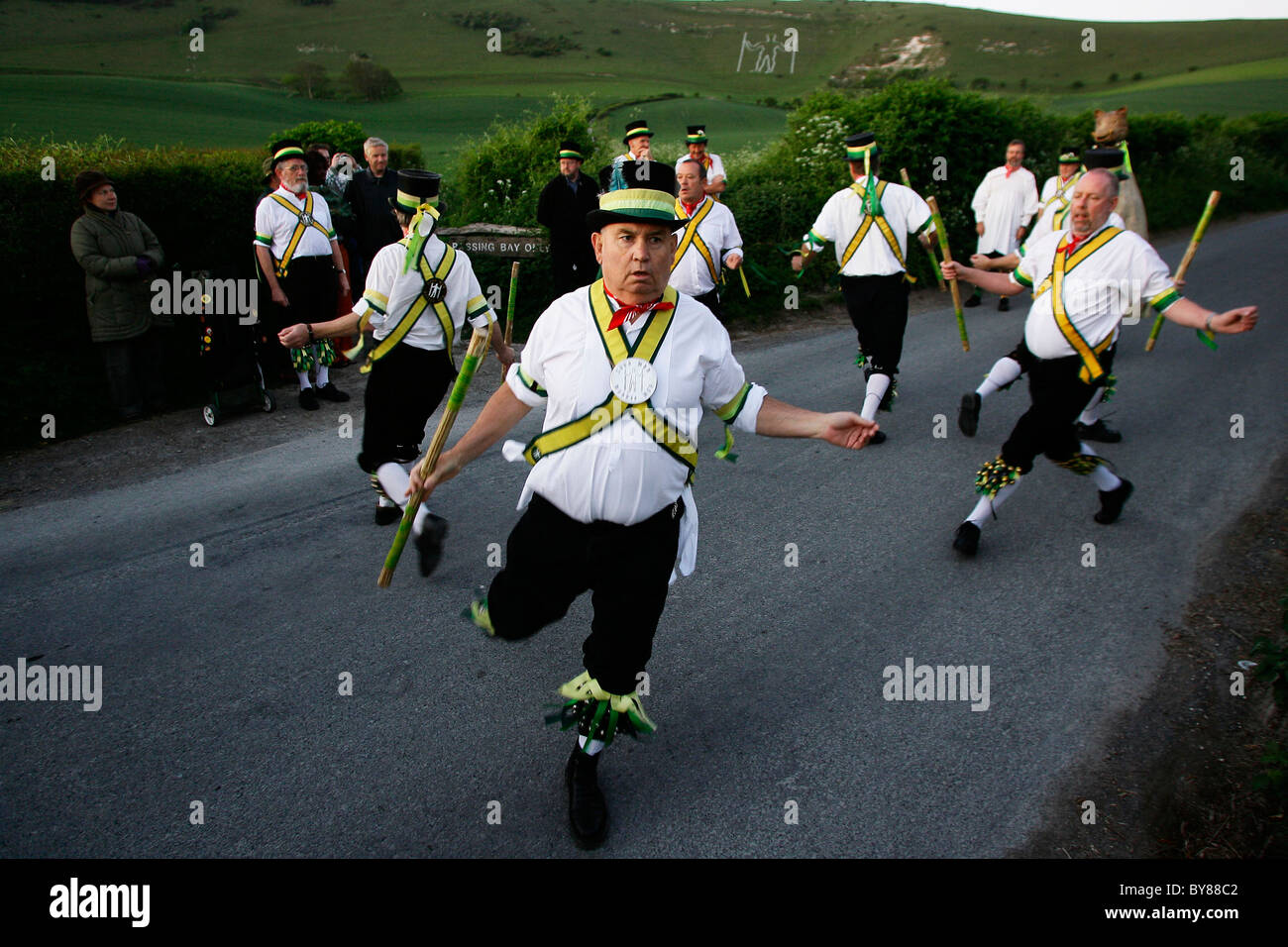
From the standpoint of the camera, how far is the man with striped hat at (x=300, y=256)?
25.7ft

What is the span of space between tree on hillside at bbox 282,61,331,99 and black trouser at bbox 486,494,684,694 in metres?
44.0

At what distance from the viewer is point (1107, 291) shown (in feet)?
16.8

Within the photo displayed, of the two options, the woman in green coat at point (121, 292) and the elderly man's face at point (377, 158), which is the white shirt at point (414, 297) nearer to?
the woman in green coat at point (121, 292)

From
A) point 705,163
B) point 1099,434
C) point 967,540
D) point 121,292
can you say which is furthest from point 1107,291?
point 121,292

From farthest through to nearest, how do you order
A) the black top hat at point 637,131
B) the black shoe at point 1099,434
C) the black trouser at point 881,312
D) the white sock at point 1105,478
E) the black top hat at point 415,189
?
1. the black top hat at point 637,131
2. the black shoe at point 1099,434
3. the black trouser at point 881,312
4. the white sock at point 1105,478
5. the black top hat at point 415,189

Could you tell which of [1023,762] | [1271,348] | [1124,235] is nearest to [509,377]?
[1023,762]

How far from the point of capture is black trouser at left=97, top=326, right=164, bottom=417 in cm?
775

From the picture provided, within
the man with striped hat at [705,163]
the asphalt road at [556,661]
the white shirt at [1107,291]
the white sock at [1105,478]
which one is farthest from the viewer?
the man with striped hat at [705,163]

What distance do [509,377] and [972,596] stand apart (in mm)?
3096

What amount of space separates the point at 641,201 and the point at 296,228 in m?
6.27

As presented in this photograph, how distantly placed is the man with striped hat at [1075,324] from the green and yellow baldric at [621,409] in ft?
9.98

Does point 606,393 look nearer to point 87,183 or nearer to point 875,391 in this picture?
point 875,391

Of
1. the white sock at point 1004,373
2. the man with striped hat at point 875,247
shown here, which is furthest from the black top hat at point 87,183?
the white sock at point 1004,373

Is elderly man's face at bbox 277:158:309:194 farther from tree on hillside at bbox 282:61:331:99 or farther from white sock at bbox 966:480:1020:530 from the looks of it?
tree on hillside at bbox 282:61:331:99
